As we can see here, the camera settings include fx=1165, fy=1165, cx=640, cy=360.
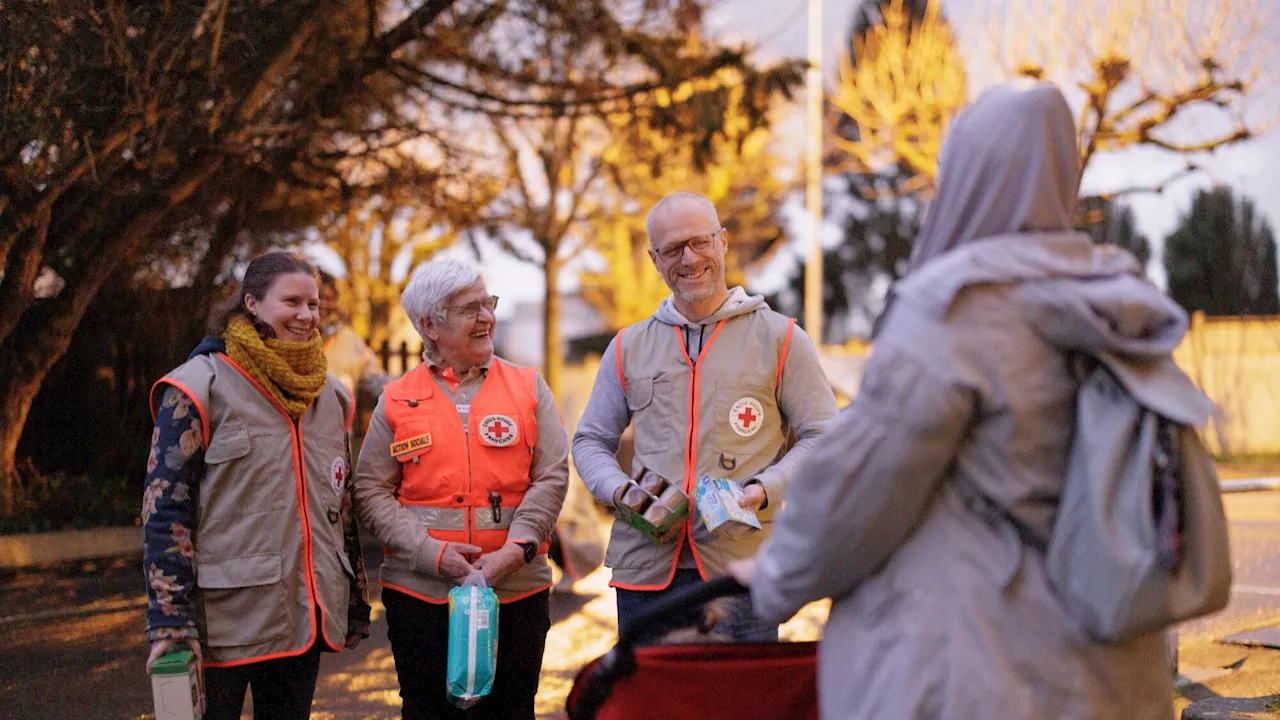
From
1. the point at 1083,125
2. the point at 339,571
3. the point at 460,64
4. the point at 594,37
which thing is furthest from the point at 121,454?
the point at 1083,125

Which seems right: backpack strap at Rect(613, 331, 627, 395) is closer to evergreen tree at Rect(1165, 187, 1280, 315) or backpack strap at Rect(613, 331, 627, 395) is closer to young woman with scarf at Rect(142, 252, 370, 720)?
young woman with scarf at Rect(142, 252, 370, 720)

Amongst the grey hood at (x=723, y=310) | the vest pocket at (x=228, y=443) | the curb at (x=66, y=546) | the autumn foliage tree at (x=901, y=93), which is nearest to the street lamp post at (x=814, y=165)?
the autumn foliage tree at (x=901, y=93)

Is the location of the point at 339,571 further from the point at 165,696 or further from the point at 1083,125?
the point at 1083,125

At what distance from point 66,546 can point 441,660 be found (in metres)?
8.07

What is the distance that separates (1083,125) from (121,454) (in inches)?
451

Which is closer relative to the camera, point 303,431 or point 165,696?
point 165,696

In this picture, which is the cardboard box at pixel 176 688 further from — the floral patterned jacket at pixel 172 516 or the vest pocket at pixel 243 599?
the vest pocket at pixel 243 599

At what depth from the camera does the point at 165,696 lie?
3094mm

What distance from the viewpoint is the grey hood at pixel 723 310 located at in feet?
12.4

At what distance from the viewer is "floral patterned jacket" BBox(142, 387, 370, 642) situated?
322 cm

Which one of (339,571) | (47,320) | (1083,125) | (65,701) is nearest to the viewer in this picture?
(339,571)

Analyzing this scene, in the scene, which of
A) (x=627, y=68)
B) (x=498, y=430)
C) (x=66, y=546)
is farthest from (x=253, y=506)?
(x=627, y=68)

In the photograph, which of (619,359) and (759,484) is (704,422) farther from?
(619,359)

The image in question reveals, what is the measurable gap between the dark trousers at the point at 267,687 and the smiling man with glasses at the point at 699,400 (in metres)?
1.00
